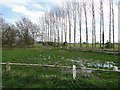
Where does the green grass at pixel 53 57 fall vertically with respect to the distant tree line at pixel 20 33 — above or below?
below

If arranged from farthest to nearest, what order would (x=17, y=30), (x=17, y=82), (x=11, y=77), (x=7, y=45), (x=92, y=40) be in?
1. (x=17, y=30)
2. (x=7, y=45)
3. (x=92, y=40)
4. (x=11, y=77)
5. (x=17, y=82)

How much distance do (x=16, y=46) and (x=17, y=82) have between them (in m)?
57.9

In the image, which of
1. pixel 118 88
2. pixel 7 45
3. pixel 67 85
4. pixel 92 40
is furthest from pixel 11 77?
pixel 7 45

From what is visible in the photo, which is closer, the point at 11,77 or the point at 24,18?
the point at 11,77

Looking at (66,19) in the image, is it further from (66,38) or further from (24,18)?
(24,18)

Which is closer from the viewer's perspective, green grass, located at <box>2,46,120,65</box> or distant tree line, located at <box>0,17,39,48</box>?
green grass, located at <box>2,46,120,65</box>

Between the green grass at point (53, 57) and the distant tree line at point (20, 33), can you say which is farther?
the distant tree line at point (20, 33)

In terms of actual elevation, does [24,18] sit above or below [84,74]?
above

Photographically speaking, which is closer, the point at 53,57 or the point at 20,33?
the point at 53,57

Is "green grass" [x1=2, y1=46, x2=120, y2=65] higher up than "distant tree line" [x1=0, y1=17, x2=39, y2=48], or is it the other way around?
"distant tree line" [x1=0, y1=17, x2=39, y2=48]

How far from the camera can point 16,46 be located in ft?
223

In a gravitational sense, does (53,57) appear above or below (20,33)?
below

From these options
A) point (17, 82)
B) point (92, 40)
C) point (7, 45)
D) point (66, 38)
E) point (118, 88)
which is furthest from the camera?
point (66, 38)

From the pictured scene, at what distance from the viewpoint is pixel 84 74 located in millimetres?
12602
